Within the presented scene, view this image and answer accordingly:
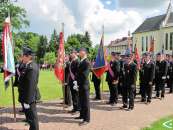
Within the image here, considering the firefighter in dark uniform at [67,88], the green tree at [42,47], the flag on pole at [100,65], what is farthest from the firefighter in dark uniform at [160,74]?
the green tree at [42,47]

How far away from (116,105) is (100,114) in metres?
2.15

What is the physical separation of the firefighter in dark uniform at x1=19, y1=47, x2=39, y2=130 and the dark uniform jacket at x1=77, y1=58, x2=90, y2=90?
6.78 feet

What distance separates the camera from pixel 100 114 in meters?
12.2

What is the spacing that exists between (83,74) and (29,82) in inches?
94.1

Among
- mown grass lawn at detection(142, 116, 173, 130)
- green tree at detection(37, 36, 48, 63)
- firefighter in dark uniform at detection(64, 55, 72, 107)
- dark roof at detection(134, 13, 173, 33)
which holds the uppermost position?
dark roof at detection(134, 13, 173, 33)

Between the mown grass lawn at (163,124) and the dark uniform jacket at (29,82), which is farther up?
the dark uniform jacket at (29,82)

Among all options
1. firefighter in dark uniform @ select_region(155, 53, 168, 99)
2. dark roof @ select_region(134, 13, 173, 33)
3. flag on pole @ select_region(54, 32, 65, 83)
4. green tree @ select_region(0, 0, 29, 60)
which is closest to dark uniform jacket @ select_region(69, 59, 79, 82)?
flag on pole @ select_region(54, 32, 65, 83)

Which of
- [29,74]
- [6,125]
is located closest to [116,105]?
[6,125]

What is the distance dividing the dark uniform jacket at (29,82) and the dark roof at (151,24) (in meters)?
89.5

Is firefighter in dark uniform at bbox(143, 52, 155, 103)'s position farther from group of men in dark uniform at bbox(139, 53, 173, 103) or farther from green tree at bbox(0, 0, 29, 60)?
green tree at bbox(0, 0, 29, 60)

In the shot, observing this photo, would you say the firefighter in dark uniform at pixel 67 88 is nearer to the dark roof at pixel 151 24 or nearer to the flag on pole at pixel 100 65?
the flag on pole at pixel 100 65

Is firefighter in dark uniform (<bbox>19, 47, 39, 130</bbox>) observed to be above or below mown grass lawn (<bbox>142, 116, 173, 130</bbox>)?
above

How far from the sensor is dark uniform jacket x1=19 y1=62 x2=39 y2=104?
28.4 ft

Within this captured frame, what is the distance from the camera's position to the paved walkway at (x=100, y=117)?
10.1 m
